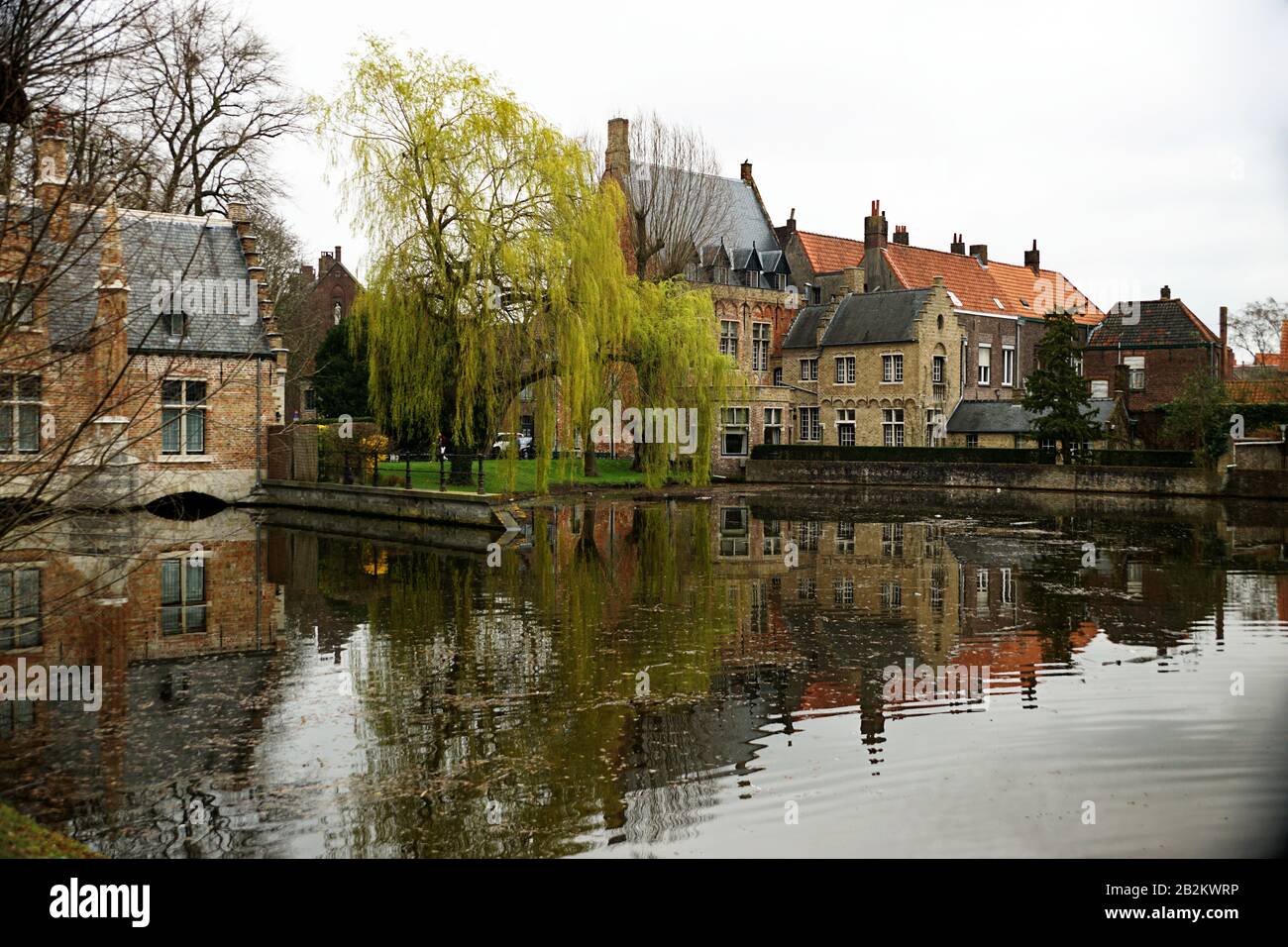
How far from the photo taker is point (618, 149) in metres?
43.5

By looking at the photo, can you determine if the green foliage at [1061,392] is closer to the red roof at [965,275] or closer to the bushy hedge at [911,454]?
the bushy hedge at [911,454]

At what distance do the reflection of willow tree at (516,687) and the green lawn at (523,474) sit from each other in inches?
395

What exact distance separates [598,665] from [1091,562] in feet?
36.5

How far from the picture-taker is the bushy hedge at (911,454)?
39.8m

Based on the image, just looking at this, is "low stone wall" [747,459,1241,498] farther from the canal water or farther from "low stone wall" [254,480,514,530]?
"low stone wall" [254,480,514,530]

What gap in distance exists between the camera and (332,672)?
10.3 m

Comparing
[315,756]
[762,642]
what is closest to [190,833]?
[315,756]

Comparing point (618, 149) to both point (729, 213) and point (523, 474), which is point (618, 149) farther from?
point (523, 474)

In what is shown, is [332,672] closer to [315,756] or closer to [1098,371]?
[315,756]

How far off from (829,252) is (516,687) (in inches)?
1837

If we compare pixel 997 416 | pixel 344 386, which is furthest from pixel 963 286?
pixel 344 386

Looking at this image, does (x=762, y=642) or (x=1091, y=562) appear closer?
(x=762, y=642)

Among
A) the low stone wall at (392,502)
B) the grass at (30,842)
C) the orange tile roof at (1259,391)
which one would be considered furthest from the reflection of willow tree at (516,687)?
the orange tile roof at (1259,391)
